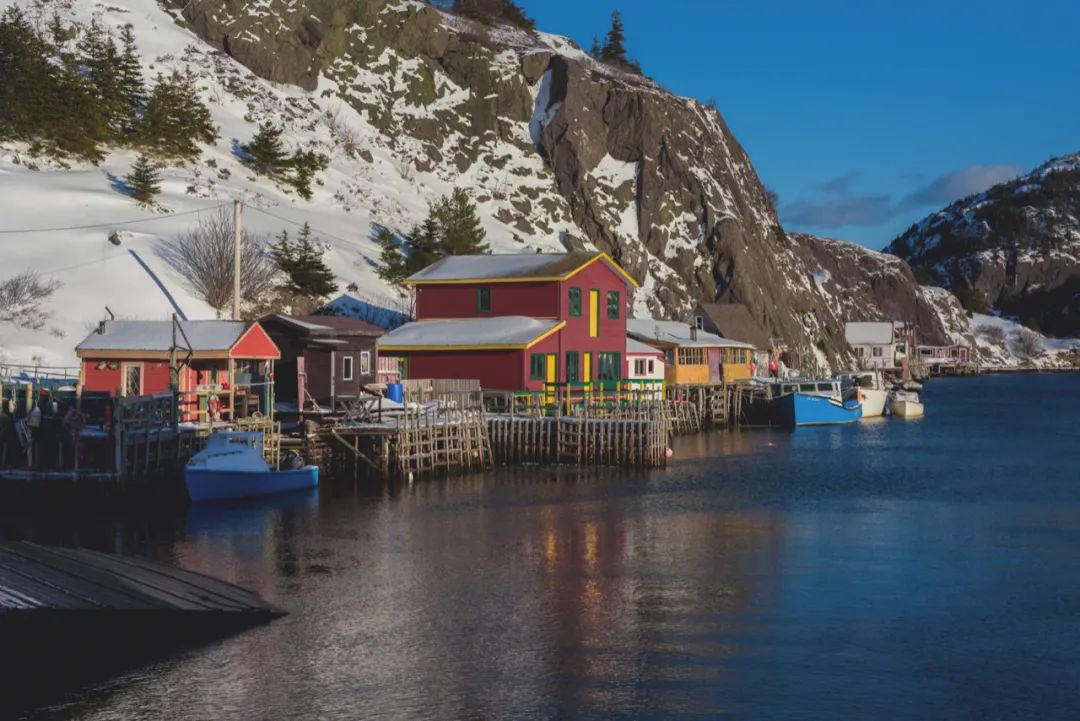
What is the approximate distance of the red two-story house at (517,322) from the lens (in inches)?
2167

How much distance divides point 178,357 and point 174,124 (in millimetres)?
47371

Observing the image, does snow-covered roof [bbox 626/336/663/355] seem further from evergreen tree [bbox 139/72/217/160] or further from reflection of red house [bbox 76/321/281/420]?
evergreen tree [bbox 139/72/217/160]

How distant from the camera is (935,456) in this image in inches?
2162

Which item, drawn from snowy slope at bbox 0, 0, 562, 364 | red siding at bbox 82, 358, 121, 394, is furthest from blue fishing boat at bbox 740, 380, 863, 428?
red siding at bbox 82, 358, 121, 394

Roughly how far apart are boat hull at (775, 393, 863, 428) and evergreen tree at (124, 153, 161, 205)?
44.4 metres

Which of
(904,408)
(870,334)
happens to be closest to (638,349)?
(904,408)

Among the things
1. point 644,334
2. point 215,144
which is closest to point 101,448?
point 644,334

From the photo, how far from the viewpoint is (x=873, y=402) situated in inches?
3374

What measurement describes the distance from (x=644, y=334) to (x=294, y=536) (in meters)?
47.9

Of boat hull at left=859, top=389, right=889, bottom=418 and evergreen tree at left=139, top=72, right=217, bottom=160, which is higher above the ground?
evergreen tree at left=139, top=72, right=217, bottom=160

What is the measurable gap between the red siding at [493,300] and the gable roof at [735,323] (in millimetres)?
40704

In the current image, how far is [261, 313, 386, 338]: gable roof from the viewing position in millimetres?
47281

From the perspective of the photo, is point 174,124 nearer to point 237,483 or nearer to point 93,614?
point 237,483

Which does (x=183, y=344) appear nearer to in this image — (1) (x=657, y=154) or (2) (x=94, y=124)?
Result: (2) (x=94, y=124)
